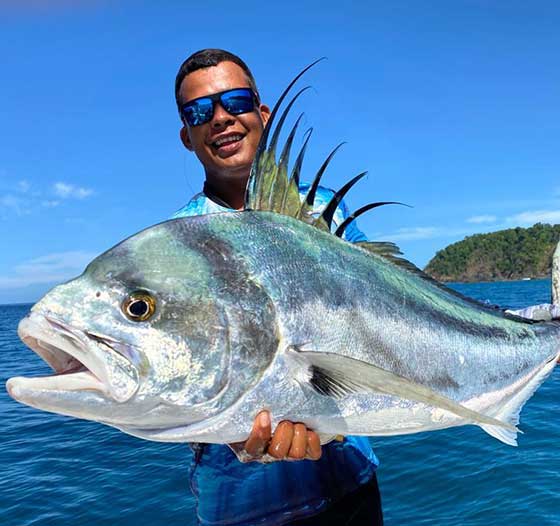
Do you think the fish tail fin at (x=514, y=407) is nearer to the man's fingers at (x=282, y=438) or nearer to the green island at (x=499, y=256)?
the man's fingers at (x=282, y=438)

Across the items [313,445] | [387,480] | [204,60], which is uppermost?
[204,60]

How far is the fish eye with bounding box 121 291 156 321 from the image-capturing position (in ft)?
6.65

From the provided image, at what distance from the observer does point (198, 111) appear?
3219 millimetres

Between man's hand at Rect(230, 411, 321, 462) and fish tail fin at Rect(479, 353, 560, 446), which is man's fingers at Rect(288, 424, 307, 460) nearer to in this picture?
man's hand at Rect(230, 411, 321, 462)

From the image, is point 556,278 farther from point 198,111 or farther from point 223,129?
point 198,111

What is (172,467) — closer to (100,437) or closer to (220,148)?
(100,437)

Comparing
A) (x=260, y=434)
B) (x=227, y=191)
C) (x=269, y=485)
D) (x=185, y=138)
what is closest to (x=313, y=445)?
(x=260, y=434)

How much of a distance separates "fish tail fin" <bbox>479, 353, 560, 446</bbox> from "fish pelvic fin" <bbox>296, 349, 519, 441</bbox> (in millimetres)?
1074

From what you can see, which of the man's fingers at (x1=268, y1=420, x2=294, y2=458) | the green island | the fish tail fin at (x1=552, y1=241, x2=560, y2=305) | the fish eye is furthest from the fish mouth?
the green island

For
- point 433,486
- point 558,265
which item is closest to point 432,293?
point 558,265

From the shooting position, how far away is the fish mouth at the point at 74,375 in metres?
1.91

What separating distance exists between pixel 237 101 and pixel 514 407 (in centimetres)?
244

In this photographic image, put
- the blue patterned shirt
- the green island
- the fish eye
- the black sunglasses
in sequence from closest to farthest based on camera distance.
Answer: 1. the fish eye
2. the blue patterned shirt
3. the black sunglasses
4. the green island

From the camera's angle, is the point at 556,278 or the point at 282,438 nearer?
the point at 282,438
